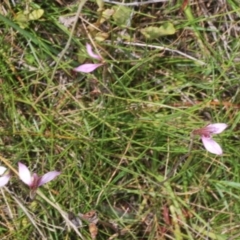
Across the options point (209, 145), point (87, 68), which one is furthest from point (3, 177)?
point (209, 145)

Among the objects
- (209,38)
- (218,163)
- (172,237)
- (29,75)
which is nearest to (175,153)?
(218,163)

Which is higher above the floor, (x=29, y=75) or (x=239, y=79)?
(x=29, y=75)

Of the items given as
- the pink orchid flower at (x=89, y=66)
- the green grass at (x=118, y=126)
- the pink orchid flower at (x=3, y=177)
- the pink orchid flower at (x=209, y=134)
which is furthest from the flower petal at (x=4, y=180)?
the pink orchid flower at (x=209, y=134)

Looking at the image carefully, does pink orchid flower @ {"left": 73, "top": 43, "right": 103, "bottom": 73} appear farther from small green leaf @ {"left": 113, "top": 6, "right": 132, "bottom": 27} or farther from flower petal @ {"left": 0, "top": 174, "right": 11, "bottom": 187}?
flower petal @ {"left": 0, "top": 174, "right": 11, "bottom": 187}

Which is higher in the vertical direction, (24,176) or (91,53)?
(91,53)

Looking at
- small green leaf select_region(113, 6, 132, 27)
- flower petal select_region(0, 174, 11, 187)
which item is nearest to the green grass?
small green leaf select_region(113, 6, 132, 27)

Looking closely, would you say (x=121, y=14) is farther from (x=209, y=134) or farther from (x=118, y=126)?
(x=209, y=134)

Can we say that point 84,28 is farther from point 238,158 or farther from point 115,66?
point 238,158
